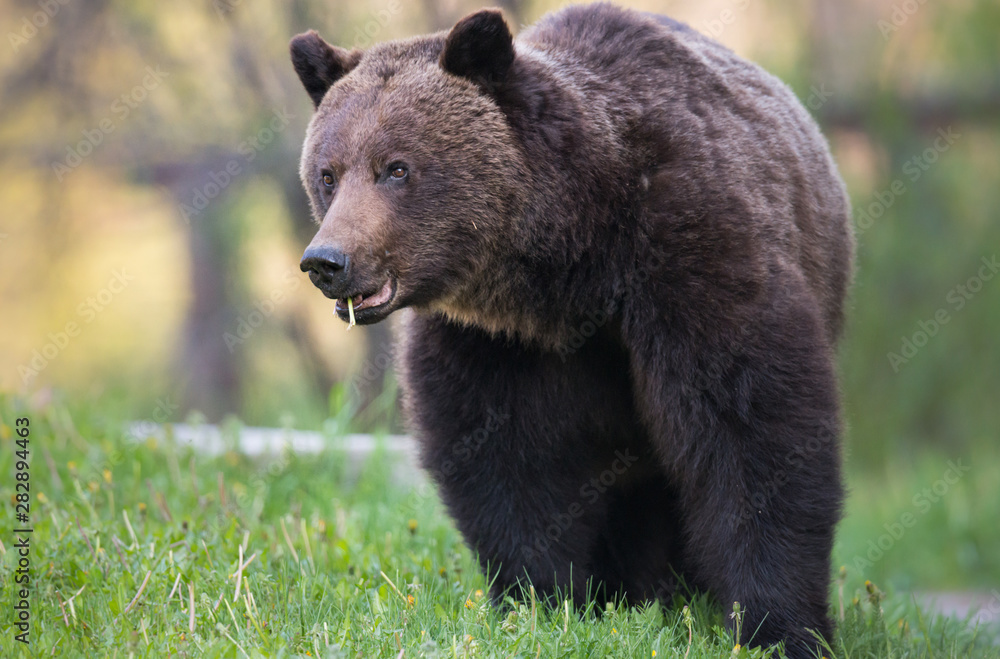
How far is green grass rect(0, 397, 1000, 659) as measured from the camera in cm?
331

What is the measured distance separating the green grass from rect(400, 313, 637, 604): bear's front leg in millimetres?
242

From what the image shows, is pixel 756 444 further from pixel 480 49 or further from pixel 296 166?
pixel 296 166

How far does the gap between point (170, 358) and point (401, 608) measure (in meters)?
8.27

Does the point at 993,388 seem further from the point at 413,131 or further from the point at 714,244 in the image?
the point at 413,131

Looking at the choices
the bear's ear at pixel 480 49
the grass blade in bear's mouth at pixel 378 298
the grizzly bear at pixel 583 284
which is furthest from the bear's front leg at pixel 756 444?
the bear's ear at pixel 480 49

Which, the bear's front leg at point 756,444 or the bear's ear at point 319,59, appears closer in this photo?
the bear's front leg at point 756,444

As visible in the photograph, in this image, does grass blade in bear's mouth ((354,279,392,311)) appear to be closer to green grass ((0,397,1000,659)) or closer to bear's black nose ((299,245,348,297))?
bear's black nose ((299,245,348,297))

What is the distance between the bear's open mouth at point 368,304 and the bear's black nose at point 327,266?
8 cm

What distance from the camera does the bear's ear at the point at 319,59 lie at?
4.14m

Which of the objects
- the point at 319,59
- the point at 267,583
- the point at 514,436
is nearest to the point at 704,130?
the point at 514,436

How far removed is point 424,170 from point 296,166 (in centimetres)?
647

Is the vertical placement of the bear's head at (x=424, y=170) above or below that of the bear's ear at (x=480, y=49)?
below

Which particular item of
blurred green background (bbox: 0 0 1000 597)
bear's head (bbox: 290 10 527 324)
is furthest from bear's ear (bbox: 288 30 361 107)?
blurred green background (bbox: 0 0 1000 597)

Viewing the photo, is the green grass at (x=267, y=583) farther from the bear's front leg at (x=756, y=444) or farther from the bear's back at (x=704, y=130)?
the bear's back at (x=704, y=130)
